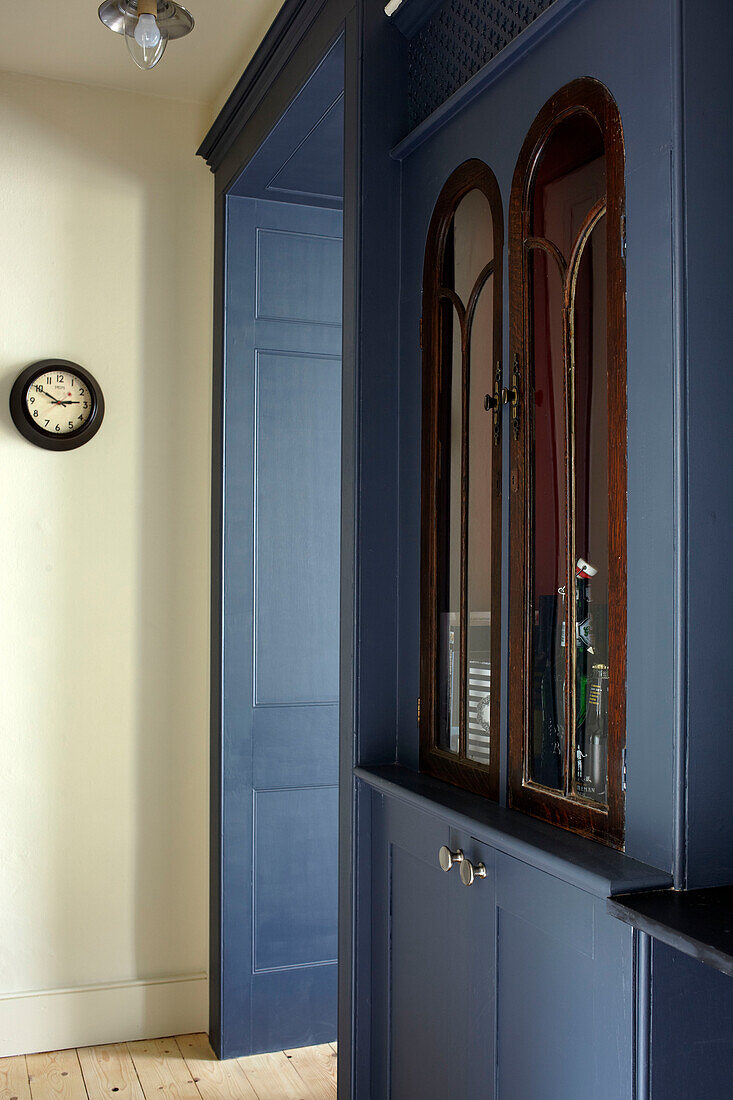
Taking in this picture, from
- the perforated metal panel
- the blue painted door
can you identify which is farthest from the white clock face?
the perforated metal panel

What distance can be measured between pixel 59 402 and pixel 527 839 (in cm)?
211

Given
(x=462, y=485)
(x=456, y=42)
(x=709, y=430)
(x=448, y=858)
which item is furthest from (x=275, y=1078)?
(x=456, y=42)

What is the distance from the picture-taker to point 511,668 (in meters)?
1.54

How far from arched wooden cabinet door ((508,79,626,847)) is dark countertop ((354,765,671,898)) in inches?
1.6

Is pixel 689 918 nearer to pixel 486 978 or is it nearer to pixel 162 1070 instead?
pixel 486 978

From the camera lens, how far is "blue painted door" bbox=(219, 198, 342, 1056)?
2924 millimetres

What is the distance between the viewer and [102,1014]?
9.58 feet

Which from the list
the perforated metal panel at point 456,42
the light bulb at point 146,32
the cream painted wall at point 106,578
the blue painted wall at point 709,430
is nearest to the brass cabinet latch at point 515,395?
the blue painted wall at point 709,430

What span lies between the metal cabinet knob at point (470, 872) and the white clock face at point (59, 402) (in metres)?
1.95

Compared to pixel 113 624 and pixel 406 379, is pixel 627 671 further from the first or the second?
pixel 113 624

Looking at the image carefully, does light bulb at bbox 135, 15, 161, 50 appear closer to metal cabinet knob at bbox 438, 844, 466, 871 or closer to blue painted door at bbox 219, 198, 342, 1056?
blue painted door at bbox 219, 198, 342, 1056

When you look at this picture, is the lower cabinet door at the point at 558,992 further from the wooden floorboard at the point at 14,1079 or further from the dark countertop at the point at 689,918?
the wooden floorboard at the point at 14,1079

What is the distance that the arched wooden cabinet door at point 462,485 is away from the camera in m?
1.63

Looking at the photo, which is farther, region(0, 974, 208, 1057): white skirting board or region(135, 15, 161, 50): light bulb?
region(0, 974, 208, 1057): white skirting board
